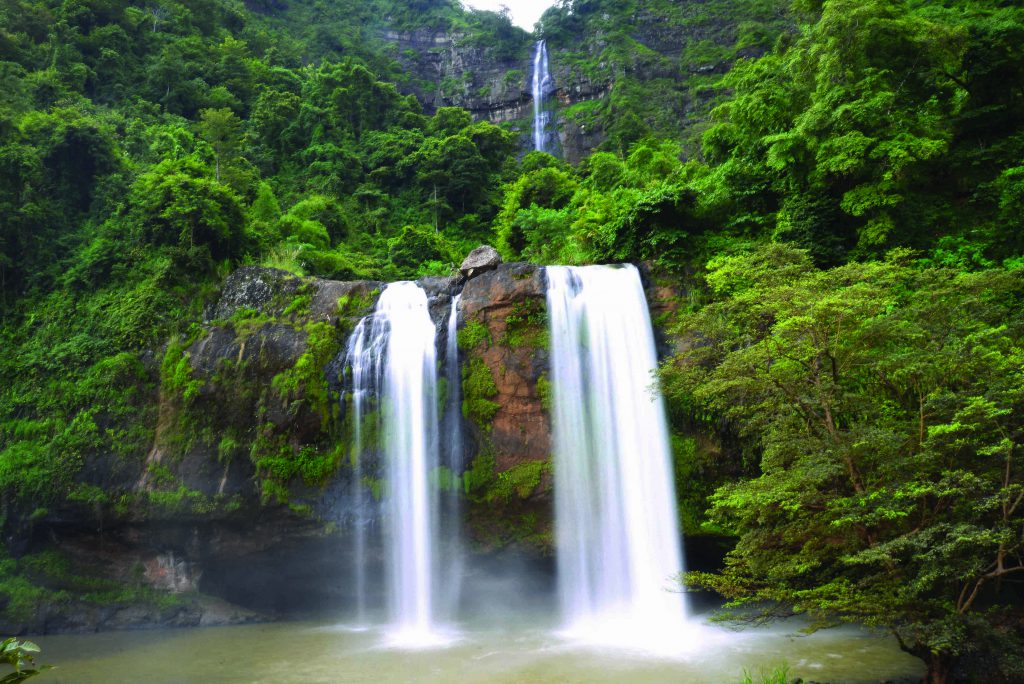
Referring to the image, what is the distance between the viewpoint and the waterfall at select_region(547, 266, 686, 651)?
12.4 m

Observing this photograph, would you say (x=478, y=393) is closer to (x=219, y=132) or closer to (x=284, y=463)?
(x=284, y=463)

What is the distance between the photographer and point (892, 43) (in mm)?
14312

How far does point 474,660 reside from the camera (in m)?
10.6

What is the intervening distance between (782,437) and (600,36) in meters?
45.3

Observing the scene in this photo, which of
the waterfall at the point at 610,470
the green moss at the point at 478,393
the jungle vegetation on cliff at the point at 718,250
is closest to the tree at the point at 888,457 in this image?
the jungle vegetation on cliff at the point at 718,250

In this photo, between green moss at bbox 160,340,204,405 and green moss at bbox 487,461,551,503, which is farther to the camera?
green moss at bbox 160,340,204,405

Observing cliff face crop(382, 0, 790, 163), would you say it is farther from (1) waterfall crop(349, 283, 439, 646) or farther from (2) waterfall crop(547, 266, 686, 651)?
(1) waterfall crop(349, 283, 439, 646)

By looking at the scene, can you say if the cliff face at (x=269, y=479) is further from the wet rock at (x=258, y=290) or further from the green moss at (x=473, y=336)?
the wet rock at (x=258, y=290)

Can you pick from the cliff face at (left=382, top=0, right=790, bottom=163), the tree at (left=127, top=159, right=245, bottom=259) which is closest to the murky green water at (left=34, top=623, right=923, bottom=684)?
the tree at (left=127, top=159, right=245, bottom=259)

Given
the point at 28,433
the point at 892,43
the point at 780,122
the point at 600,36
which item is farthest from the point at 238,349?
the point at 600,36

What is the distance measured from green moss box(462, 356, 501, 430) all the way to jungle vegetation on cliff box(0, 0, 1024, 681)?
3539 mm

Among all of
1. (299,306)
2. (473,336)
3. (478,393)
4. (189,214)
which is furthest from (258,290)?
(478,393)

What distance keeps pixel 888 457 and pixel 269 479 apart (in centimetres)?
1189

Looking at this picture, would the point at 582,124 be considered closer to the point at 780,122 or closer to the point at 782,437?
the point at 780,122
